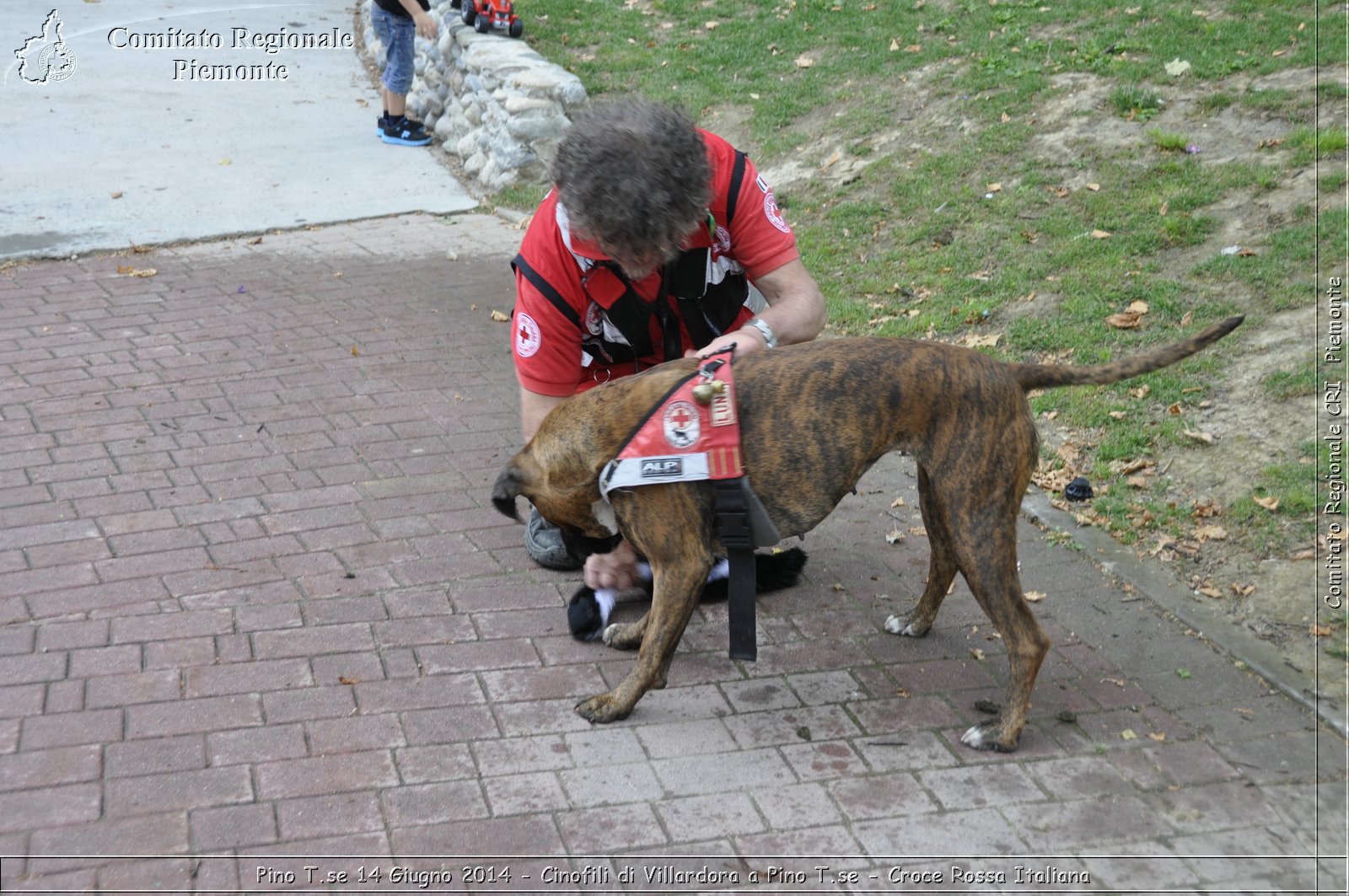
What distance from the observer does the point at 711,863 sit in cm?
311

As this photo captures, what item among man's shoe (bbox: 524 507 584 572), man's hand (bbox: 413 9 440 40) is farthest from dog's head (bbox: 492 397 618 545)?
man's hand (bbox: 413 9 440 40)

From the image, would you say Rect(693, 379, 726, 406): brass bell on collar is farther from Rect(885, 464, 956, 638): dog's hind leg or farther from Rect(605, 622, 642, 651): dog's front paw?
Rect(605, 622, 642, 651): dog's front paw

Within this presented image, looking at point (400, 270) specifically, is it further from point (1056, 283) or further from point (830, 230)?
point (1056, 283)

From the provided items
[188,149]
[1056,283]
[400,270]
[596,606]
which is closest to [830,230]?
[1056,283]

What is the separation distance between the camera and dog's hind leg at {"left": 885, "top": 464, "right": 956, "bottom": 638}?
382cm

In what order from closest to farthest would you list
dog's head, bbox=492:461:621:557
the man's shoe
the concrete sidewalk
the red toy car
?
dog's head, bbox=492:461:621:557, the man's shoe, the concrete sidewalk, the red toy car

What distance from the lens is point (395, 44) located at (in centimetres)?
1002

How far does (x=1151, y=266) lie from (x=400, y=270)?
16.3 feet

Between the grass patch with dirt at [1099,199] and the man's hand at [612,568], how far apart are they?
2.14 metres

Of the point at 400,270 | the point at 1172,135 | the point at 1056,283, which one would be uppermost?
the point at 1172,135

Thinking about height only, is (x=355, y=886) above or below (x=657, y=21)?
below

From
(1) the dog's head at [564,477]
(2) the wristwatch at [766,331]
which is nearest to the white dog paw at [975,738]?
(1) the dog's head at [564,477]

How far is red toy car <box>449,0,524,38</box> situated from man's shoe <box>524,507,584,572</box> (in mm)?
7280

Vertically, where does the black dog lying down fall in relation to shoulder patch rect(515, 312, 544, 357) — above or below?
below
